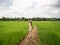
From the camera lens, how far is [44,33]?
7059 mm

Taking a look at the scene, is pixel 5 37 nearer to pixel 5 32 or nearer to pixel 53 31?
pixel 5 32

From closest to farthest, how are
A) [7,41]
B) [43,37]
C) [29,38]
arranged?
1. [7,41]
2. [43,37]
3. [29,38]

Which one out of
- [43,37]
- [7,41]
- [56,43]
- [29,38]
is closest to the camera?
[7,41]

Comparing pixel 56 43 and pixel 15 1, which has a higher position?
pixel 15 1

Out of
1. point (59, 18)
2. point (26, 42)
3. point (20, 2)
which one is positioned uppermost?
point (20, 2)

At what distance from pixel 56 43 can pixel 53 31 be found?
869 millimetres

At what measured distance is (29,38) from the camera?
7164 millimetres

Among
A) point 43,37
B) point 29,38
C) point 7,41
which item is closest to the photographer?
point 7,41

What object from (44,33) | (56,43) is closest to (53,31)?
(44,33)

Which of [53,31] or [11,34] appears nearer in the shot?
[11,34]

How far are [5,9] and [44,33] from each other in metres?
1.69

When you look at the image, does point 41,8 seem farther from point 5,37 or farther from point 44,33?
point 5,37

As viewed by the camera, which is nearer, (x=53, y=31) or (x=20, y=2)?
(x=20, y=2)

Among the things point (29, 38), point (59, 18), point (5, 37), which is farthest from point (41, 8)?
point (5, 37)
